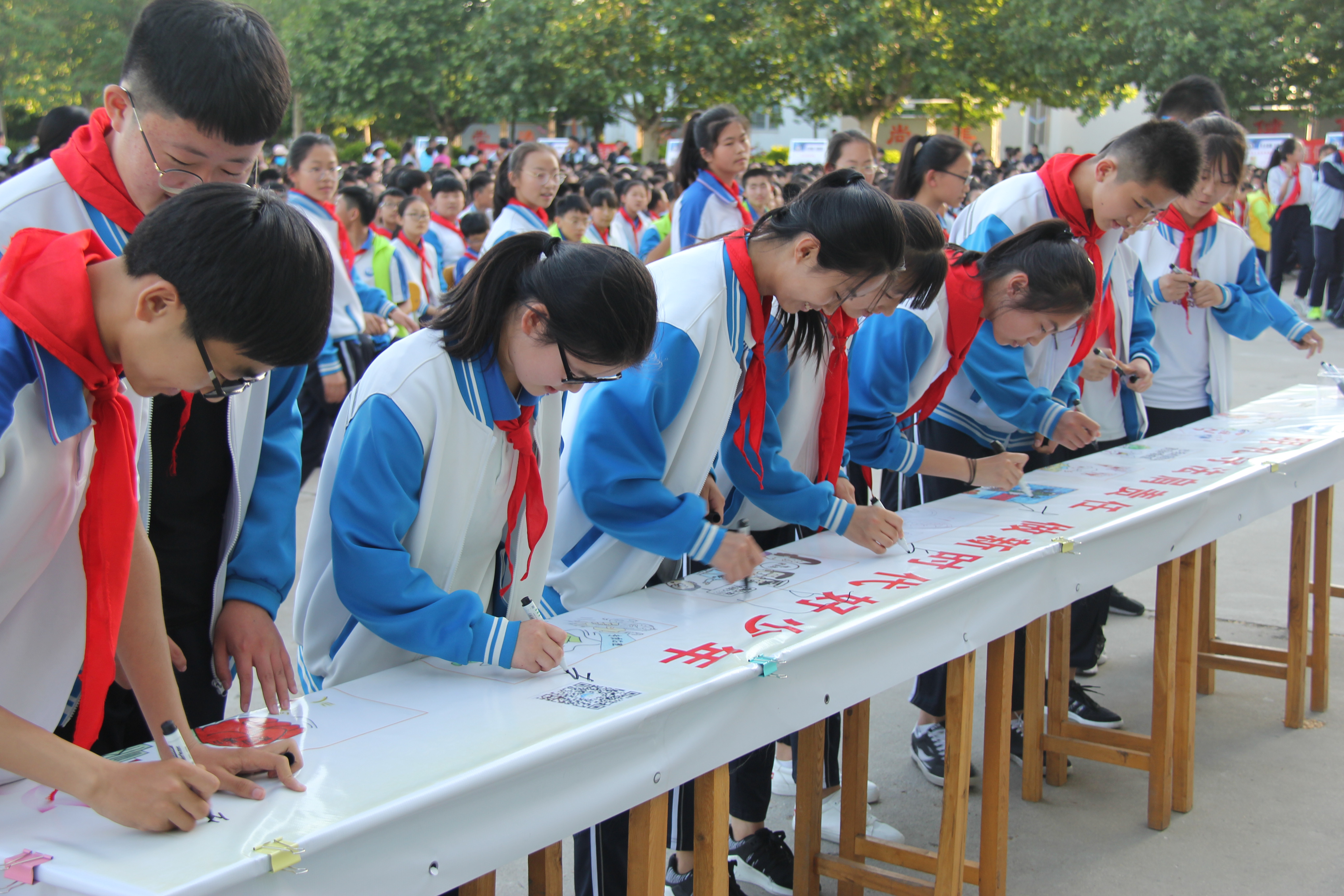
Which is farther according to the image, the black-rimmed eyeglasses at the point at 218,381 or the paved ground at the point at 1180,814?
the paved ground at the point at 1180,814

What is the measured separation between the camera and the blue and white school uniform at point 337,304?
4.10 metres

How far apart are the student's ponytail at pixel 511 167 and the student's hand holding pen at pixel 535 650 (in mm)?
3641

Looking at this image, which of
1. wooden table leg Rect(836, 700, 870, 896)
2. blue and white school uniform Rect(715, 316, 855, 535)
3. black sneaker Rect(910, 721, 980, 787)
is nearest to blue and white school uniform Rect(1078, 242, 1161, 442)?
black sneaker Rect(910, 721, 980, 787)

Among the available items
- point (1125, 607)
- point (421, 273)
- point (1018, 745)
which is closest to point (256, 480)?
point (1018, 745)

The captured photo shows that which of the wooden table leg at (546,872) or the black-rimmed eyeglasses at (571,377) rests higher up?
the black-rimmed eyeglasses at (571,377)

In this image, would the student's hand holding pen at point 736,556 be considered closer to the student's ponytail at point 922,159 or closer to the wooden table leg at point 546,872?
the wooden table leg at point 546,872

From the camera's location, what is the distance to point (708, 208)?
4742 mm

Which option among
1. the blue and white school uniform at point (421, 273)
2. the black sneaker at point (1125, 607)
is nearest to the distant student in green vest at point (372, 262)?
the blue and white school uniform at point (421, 273)

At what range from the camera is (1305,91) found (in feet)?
64.3

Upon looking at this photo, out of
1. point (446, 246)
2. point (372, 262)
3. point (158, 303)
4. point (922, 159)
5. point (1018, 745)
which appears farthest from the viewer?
point (446, 246)

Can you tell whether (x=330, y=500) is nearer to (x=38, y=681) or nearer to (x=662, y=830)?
(x=38, y=681)

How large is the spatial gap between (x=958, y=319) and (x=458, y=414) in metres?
1.31

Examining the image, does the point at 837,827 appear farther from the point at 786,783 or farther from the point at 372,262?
the point at 372,262

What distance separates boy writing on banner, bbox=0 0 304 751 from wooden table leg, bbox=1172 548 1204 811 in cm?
202
